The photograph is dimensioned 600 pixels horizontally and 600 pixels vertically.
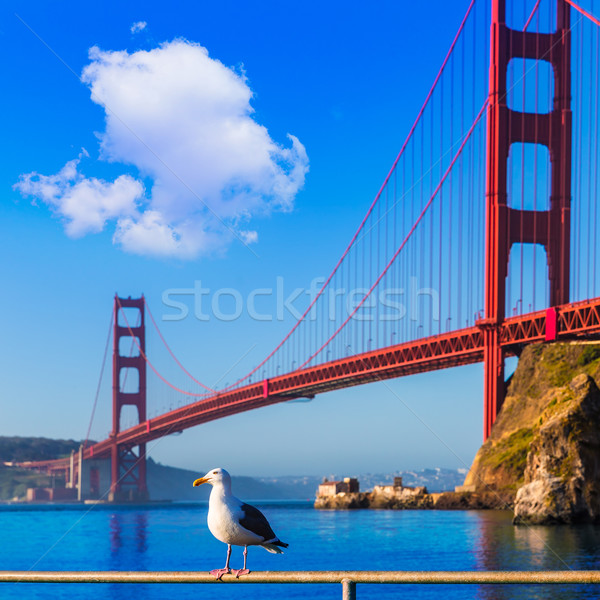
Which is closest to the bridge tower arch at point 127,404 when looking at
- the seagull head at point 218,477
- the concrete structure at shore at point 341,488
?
the concrete structure at shore at point 341,488

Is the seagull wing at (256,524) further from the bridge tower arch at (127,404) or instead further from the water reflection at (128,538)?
the bridge tower arch at (127,404)

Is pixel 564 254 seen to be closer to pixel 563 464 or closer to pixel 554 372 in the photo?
pixel 554 372

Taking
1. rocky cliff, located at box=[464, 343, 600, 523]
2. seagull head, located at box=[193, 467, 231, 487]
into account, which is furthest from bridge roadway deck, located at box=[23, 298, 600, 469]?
seagull head, located at box=[193, 467, 231, 487]

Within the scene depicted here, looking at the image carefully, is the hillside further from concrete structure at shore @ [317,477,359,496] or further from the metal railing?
the metal railing

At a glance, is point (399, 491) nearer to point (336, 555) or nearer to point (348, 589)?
point (336, 555)

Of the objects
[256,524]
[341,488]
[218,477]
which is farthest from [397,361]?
[256,524]
